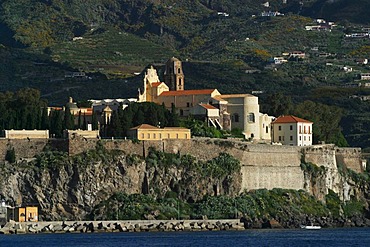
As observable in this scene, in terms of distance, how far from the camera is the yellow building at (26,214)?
405 ft

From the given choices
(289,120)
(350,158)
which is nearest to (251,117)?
(289,120)

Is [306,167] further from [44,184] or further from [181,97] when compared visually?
Answer: [44,184]

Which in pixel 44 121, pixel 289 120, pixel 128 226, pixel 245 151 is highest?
pixel 289 120

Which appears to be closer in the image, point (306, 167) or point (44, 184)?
point (44, 184)

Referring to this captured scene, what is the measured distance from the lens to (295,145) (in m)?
148

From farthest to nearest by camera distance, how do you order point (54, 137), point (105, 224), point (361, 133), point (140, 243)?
point (361, 133) → point (54, 137) → point (105, 224) → point (140, 243)

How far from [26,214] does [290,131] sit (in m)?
33.3

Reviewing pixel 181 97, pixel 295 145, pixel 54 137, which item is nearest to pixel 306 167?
pixel 295 145

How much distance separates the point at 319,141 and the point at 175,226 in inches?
1163

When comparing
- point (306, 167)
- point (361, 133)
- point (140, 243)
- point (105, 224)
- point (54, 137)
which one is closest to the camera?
point (140, 243)

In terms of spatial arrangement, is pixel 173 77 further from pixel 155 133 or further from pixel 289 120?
pixel 155 133

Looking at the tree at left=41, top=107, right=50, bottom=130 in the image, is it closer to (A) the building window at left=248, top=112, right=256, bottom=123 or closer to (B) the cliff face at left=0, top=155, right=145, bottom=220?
(B) the cliff face at left=0, top=155, right=145, bottom=220

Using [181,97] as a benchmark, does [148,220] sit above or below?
below

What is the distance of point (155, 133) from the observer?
445 feet
